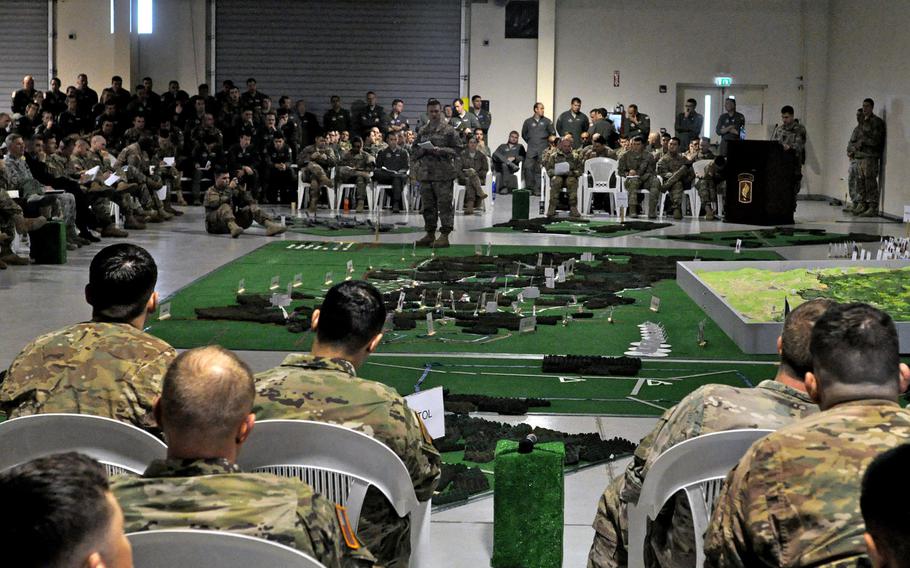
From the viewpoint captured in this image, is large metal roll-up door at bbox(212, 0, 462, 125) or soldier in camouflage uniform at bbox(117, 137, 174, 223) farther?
large metal roll-up door at bbox(212, 0, 462, 125)

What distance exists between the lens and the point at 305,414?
3307 mm

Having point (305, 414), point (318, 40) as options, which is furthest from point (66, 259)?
point (318, 40)

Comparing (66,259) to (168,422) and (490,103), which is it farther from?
(490,103)

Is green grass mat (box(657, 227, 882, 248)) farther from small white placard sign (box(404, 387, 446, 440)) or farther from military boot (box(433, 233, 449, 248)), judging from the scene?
small white placard sign (box(404, 387, 446, 440))

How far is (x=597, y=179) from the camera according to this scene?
21.0 metres

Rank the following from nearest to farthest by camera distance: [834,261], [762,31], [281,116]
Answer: [834,261], [281,116], [762,31]

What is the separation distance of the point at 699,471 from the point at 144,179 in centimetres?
1520

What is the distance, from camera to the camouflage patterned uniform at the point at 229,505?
2240 mm

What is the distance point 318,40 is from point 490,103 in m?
3.76

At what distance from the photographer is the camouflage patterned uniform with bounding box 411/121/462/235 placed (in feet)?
47.6

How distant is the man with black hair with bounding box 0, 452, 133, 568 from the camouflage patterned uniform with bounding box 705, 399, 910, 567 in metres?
1.35

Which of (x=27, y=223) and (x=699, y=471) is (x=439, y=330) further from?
(x=699, y=471)

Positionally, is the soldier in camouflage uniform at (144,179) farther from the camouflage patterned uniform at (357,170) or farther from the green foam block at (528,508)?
the green foam block at (528,508)

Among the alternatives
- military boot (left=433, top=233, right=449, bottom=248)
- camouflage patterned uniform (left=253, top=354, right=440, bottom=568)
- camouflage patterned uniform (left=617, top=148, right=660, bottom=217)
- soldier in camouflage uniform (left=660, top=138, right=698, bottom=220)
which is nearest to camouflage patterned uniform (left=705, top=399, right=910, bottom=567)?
camouflage patterned uniform (left=253, top=354, right=440, bottom=568)
